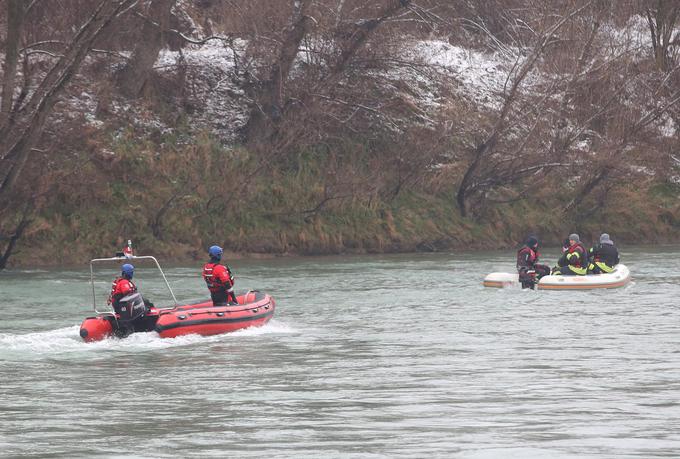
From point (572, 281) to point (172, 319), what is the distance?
1109 cm

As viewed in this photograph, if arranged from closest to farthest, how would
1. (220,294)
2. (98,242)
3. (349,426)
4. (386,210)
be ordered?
(349,426)
(220,294)
(98,242)
(386,210)

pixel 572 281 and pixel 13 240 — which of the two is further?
pixel 13 240

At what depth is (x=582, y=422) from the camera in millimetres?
12148

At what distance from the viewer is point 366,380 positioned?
15.1m

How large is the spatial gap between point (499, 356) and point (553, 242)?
87.0 feet

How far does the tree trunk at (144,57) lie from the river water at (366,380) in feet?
47.0

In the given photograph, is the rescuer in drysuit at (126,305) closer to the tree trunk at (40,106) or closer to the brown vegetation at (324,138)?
the tree trunk at (40,106)

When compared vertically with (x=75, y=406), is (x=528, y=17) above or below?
above

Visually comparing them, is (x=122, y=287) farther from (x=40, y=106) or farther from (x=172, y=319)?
(x=40, y=106)

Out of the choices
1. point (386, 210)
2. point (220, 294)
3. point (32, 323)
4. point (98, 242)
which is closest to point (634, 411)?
point (220, 294)

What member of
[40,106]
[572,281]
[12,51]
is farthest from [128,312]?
[12,51]

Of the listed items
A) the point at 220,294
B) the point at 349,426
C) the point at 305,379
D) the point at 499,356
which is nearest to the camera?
the point at 349,426

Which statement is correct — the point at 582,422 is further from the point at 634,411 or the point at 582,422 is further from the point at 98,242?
the point at 98,242

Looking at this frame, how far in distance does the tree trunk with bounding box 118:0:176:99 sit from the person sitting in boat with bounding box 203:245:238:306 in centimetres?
1961
